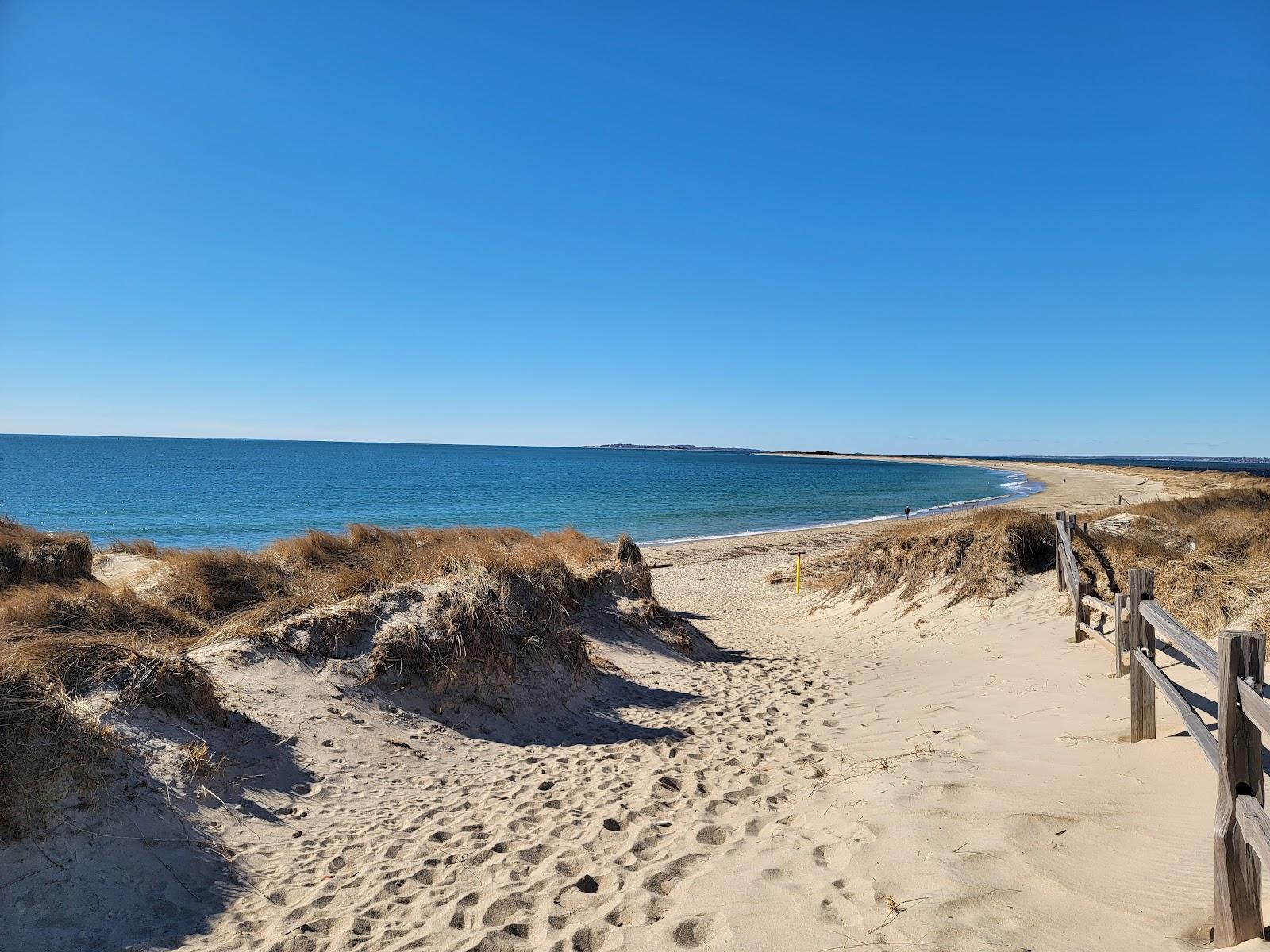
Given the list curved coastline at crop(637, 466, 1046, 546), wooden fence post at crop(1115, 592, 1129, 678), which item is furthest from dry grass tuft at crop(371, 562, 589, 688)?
curved coastline at crop(637, 466, 1046, 546)

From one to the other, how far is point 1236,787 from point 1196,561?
9.14m

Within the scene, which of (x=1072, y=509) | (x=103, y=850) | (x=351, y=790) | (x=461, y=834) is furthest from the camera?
(x=1072, y=509)

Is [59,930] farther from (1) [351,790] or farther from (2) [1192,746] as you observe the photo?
(2) [1192,746]

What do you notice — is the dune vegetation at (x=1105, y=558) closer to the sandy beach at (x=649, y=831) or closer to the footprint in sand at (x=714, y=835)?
the sandy beach at (x=649, y=831)

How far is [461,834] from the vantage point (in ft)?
17.5

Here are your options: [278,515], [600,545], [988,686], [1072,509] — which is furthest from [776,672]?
[1072,509]

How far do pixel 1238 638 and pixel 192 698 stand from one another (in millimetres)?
7639

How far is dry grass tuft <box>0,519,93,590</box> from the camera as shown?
10922 millimetres

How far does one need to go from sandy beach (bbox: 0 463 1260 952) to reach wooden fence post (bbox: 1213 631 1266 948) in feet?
0.88

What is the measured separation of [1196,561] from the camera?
33.5 ft

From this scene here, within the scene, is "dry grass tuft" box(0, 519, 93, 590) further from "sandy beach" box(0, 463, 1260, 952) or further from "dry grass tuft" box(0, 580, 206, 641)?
"sandy beach" box(0, 463, 1260, 952)

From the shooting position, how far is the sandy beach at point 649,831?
384 centimetres

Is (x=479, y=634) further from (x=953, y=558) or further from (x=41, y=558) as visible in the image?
(x=953, y=558)

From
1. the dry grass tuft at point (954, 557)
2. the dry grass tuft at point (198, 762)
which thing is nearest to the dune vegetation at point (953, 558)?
the dry grass tuft at point (954, 557)
